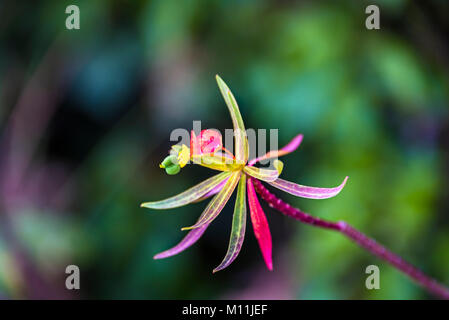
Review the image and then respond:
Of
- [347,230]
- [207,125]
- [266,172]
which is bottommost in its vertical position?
[347,230]

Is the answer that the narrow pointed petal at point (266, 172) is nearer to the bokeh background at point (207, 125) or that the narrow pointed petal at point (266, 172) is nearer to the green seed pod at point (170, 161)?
the green seed pod at point (170, 161)

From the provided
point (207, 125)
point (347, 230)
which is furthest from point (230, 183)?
point (207, 125)

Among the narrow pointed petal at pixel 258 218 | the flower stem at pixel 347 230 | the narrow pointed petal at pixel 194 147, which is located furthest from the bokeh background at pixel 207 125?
the narrow pointed petal at pixel 194 147

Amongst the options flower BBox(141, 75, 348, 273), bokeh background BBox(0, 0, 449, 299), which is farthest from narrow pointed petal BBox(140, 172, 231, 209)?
bokeh background BBox(0, 0, 449, 299)

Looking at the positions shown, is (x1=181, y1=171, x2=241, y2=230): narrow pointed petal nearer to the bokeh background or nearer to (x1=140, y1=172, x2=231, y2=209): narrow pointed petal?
(x1=140, y1=172, x2=231, y2=209): narrow pointed petal

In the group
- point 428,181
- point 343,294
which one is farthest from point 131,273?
point 428,181

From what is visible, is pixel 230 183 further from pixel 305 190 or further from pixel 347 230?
pixel 347 230

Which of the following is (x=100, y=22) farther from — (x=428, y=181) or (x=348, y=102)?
(x=428, y=181)
